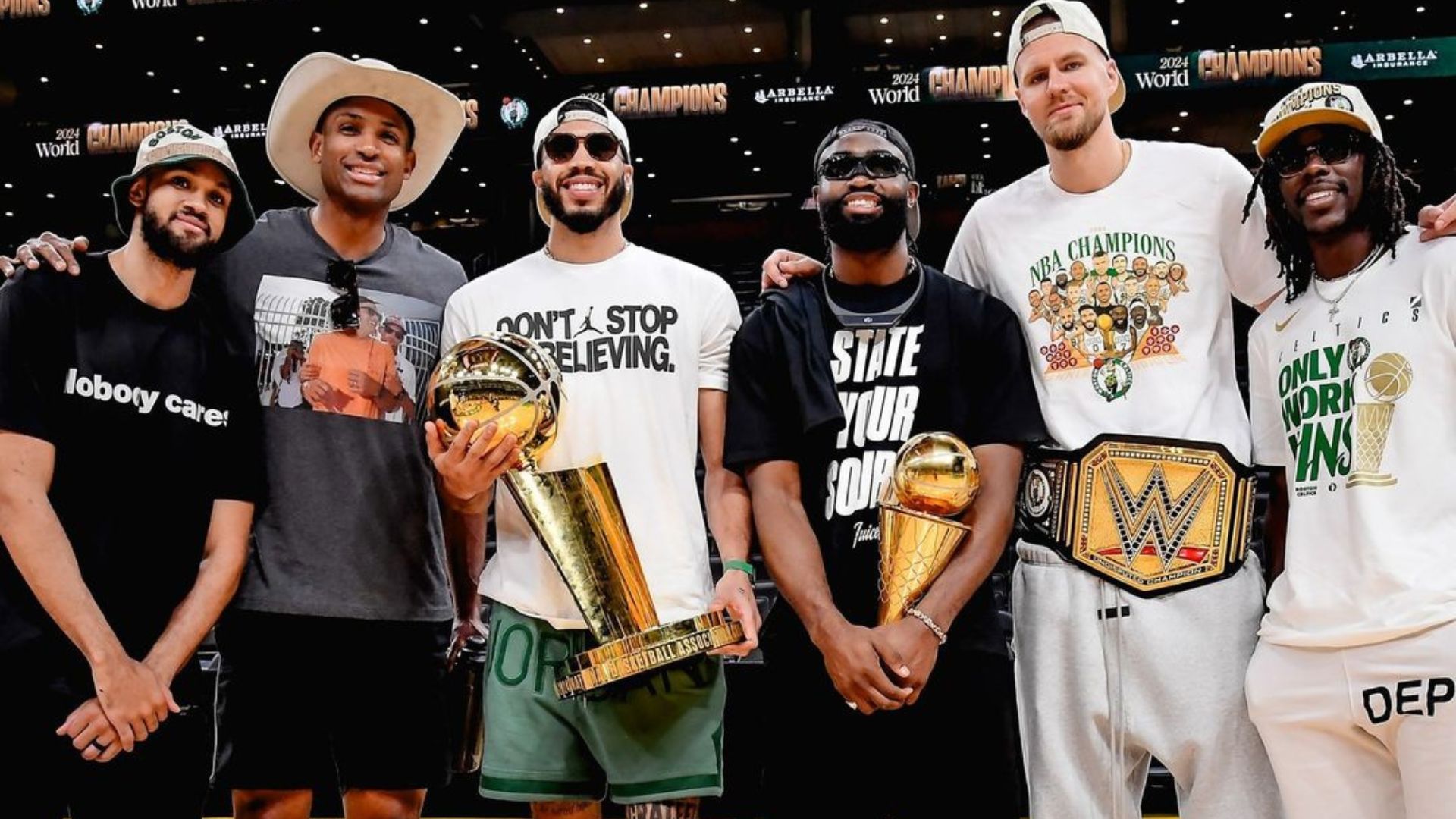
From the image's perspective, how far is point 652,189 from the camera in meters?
17.2

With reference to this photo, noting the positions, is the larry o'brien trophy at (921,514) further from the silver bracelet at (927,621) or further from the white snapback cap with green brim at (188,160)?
the white snapback cap with green brim at (188,160)

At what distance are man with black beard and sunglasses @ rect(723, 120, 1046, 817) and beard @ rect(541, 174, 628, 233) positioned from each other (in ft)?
1.25

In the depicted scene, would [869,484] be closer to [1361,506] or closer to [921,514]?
[921,514]

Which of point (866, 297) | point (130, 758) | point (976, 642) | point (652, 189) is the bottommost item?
point (130, 758)

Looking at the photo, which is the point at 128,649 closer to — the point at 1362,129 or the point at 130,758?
the point at 130,758

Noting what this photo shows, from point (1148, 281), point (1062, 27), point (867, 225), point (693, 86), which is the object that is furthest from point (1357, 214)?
point (693, 86)

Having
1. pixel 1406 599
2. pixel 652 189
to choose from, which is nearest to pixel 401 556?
pixel 1406 599

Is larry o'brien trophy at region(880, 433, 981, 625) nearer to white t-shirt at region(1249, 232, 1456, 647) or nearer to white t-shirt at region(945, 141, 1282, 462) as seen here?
white t-shirt at region(945, 141, 1282, 462)

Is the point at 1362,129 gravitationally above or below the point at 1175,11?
below

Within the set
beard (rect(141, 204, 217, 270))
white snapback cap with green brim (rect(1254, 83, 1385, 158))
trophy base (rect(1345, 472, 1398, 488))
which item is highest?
white snapback cap with green brim (rect(1254, 83, 1385, 158))

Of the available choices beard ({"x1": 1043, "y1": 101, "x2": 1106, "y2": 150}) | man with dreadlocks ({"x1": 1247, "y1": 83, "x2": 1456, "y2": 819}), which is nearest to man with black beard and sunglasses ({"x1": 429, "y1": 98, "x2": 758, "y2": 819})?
beard ({"x1": 1043, "y1": 101, "x2": 1106, "y2": 150})

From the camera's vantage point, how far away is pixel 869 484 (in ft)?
7.23

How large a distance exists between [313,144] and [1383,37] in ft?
54.0

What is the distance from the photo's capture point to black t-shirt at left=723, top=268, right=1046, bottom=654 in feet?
7.21
